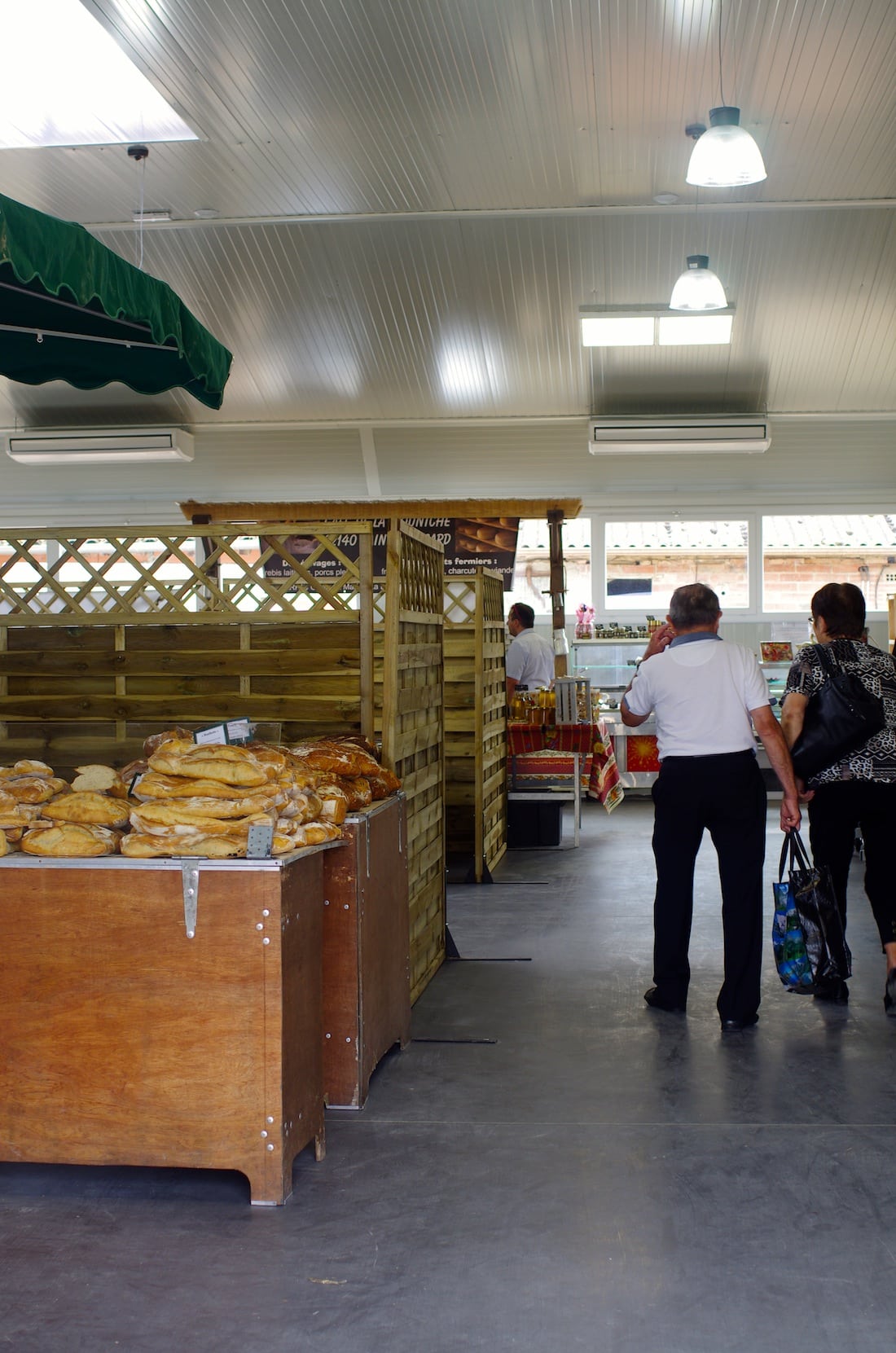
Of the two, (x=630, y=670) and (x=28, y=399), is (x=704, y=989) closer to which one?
(x=630, y=670)

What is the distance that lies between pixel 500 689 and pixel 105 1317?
6.51m

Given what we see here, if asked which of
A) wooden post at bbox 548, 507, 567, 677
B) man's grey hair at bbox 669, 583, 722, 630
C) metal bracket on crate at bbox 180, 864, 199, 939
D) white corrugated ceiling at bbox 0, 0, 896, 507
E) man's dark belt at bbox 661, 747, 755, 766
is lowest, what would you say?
metal bracket on crate at bbox 180, 864, 199, 939

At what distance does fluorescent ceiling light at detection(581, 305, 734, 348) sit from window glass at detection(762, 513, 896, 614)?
349cm

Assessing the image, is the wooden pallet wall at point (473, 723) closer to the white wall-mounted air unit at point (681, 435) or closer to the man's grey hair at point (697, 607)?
the man's grey hair at point (697, 607)

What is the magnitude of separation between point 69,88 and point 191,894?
5816mm

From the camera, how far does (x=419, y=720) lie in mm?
5383

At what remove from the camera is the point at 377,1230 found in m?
3.13

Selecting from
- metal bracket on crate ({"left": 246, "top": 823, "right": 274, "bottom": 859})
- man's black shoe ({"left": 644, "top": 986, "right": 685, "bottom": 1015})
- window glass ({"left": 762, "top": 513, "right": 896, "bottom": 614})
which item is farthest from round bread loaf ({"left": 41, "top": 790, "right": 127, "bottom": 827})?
window glass ({"left": 762, "top": 513, "right": 896, "bottom": 614})

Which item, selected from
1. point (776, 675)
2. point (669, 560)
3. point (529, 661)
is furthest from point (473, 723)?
point (669, 560)

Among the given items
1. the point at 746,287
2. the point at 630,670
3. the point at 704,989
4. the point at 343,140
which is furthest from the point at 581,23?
the point at 630,670

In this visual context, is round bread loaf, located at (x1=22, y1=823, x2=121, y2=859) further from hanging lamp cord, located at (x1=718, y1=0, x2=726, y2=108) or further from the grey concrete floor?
hanging lamp cord, located at (x1=718, y1=0, x2=726, y2=108)

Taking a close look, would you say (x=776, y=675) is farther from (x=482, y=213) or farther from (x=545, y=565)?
(x=482, y=213)

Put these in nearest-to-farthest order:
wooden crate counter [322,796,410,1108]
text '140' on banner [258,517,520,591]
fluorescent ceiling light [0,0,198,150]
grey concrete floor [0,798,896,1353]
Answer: grey concrete floor [0,798,896,1353]
wooden crate counter [322,796,410,1108]
fluorescent ceiling light [0,0,198,150]
text '140' on banner [258,517,520,591]

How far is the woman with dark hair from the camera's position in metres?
4.93
